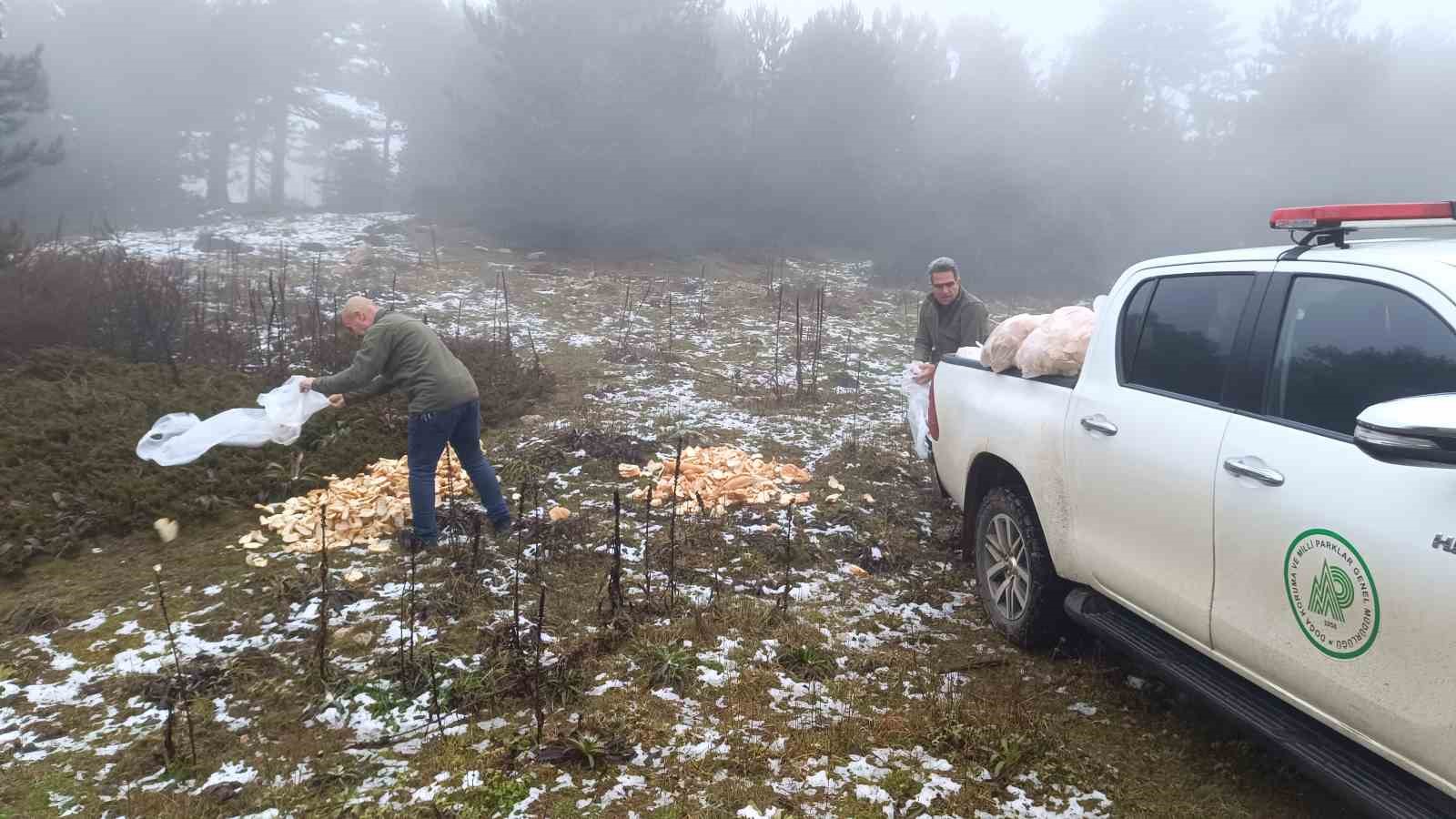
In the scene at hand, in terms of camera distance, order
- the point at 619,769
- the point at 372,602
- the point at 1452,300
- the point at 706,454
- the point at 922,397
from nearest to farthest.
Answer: the point at 1452,300 → the point at 619,769 → the point at 372,602 → the point at 922,397 → the point at 706,454

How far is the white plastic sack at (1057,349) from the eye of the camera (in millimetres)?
3570

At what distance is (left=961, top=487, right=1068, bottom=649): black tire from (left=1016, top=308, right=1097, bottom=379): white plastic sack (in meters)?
0.61

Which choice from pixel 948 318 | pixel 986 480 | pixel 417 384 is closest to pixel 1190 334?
pixel 986 480

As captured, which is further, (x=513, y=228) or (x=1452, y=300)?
(x=513, y=228)

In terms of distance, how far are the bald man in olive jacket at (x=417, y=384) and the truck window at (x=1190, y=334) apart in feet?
12.7

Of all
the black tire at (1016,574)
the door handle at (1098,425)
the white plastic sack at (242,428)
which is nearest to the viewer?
the door handle at (1098,425)

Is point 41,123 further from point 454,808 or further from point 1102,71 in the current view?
point 1102,71

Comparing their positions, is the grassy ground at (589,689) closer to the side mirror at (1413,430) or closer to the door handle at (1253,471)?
the door handle at (1253,471)

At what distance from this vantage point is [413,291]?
1507 cm

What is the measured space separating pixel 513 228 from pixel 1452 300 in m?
21.6

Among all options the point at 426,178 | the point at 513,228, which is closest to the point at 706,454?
the point at 513,228

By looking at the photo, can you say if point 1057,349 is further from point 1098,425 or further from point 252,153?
point 252,153

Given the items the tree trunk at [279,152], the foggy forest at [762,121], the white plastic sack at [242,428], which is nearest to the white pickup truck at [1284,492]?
the white plastic sack at [242,428]

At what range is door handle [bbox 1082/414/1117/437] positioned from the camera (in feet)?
9.98
